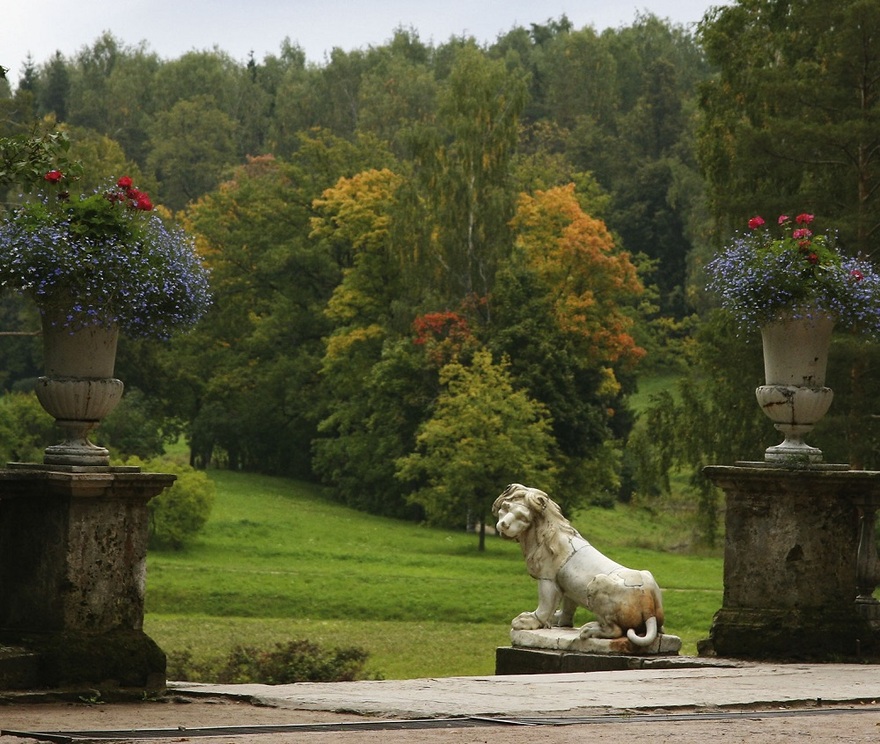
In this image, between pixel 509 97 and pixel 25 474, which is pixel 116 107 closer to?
pixel 509 97

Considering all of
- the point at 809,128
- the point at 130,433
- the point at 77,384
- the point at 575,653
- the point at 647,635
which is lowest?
the point at 575,653

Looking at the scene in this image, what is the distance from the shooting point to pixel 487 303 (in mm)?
48094

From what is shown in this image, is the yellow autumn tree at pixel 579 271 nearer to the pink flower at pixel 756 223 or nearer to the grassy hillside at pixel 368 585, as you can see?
the grassy hillside at pixel 368 585

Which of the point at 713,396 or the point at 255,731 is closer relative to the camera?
the point at 255,731

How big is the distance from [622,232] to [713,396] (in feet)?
139

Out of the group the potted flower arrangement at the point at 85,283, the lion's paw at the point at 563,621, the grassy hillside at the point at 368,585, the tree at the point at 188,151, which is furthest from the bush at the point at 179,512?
the tree at the point at 188,151

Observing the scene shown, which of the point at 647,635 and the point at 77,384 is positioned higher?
the point at 77,384

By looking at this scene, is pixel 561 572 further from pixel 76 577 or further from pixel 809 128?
pixel 809 128

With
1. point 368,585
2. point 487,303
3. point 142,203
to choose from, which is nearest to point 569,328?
point 487,303

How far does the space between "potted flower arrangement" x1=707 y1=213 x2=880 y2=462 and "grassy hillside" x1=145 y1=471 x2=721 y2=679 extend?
32.9 ft

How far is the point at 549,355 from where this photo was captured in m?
47.0

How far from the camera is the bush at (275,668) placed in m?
16.5

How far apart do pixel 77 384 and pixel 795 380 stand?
15.7 ft

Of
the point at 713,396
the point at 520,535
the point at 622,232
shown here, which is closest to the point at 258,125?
the point at 622,232
